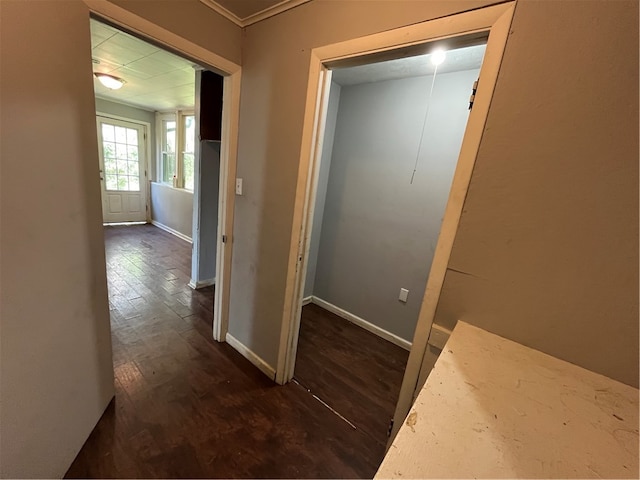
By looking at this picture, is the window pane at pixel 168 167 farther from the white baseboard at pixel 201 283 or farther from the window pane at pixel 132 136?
the white baseboard at pixel 201 283

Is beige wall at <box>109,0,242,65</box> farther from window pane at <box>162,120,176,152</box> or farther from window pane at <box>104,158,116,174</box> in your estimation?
window pane at <box>104,158,116,174</box>

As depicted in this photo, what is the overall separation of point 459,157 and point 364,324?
2014 mm

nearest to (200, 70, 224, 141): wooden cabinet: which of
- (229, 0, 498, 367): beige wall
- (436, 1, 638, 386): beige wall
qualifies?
(229, 0, 498, 367): beige wall

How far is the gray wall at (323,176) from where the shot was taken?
2.46 metres

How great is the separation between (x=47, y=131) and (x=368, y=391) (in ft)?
7.03

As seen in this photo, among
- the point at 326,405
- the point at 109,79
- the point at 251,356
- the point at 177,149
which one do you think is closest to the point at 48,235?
the point at 251,356

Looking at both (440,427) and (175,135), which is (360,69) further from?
(175,135)

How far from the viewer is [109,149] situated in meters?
4.88

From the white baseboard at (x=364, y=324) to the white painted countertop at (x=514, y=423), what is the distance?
165cm

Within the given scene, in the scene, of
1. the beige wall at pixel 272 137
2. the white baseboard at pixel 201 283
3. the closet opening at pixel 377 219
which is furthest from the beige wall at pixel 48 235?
the white baseboard at pixel 201 283

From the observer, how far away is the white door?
4.85 m

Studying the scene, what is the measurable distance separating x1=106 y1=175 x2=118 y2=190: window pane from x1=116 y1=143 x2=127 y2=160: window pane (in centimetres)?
40

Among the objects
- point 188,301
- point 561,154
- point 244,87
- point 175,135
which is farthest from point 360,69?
point 175,135

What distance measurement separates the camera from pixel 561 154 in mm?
757
